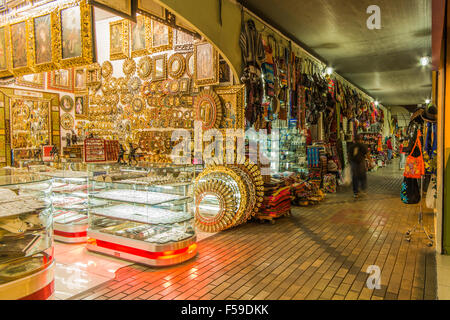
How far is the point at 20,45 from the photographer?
5.84 m

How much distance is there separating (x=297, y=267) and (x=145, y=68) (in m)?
6.30

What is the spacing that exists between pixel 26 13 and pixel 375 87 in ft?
55.4

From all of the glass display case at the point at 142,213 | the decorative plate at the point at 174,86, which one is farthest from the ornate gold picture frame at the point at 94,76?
the glass display case at the point at 142,213

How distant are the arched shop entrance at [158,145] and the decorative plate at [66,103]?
3 cm

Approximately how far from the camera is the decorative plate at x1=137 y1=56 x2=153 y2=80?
8141mm

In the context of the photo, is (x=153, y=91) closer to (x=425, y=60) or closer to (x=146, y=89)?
(x=146, y=89)

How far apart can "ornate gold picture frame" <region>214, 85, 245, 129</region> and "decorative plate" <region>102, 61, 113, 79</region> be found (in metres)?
3.90

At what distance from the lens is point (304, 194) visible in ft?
27.0

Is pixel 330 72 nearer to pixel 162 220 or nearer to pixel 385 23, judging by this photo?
pixel 385 23

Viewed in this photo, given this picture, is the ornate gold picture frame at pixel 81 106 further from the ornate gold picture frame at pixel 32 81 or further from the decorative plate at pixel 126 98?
the decorative plate at pixel 126 98

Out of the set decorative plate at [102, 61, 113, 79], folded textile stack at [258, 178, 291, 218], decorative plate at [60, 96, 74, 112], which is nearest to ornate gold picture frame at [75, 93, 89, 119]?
decorative plate at [60, 96, 74, 112]

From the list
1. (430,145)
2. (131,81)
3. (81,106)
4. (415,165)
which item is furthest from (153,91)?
(430,145)

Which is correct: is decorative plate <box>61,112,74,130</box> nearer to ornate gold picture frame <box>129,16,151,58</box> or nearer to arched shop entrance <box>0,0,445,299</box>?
arched shop entrance <box>0,0,445,299</box>
